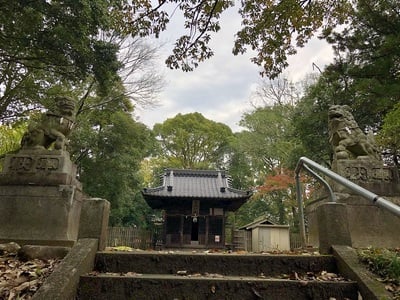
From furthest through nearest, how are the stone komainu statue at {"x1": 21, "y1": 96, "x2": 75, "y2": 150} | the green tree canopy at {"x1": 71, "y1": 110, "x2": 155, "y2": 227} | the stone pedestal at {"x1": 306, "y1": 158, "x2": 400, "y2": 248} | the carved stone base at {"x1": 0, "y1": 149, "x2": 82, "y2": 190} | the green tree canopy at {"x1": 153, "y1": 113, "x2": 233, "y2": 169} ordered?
the green tree canopy at {"x1": 153, "y1": 113, "x2": 233, "y2": 169}, the green tree canopy at {"x1": 71, "y1": 110, "x2": 155, "y2": 227}, the stone komainu statue at {"x1": 21, "y1": 96, "x2": 75, "y2": 150}, the stone pedestal at {"x1": 306, "y1": 158, "x2": 400, "y2": 248}, the carved stone base at {"x1": 0, "y1": 149, "x2": 82, "y2": 190}

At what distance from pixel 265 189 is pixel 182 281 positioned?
1892 centimetres

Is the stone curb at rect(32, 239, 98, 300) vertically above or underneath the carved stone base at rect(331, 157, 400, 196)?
underneath

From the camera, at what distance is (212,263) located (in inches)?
109

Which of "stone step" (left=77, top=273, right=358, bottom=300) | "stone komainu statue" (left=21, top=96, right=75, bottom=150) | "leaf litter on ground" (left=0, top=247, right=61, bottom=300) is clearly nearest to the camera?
"leaf litter on ground" (left=0, top=247, right=61, bottom=300)

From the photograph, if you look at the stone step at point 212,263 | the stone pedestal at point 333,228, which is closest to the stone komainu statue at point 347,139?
the stone pedestal at point 333,228

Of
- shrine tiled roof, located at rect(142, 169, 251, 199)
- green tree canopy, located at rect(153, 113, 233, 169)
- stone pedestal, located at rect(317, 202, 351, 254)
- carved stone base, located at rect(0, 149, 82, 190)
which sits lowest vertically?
stone pedestal, located at rect(317, 202, 351, 254)

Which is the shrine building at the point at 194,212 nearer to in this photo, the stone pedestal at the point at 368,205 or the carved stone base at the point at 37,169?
the stone pedestal at the point at 368,205

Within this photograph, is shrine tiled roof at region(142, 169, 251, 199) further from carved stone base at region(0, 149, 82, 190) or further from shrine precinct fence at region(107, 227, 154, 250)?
carved stone base at region(0, 149, 82, 190)

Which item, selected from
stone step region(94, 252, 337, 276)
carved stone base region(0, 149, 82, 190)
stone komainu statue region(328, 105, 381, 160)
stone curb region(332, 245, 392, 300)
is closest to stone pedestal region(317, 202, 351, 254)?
stone curb region(332, 245, 392, 300)

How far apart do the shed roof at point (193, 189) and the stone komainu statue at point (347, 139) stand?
412 inches

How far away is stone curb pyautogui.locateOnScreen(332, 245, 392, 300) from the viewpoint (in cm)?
205

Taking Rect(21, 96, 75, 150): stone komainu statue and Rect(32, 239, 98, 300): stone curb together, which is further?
Rect(21, 96, 75, 150): stone komainu statue

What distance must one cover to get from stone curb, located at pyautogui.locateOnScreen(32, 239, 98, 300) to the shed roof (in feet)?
43.0

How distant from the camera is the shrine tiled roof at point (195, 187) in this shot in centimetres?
1619
